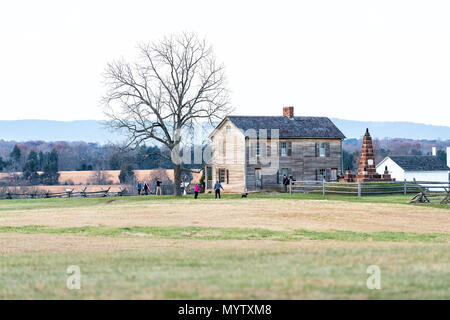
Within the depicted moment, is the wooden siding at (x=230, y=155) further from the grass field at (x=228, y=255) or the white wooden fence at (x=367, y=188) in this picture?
the grass field at (x=228, y=255)

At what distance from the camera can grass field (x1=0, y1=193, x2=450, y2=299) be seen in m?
10.6

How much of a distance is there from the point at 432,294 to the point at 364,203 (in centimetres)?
3426

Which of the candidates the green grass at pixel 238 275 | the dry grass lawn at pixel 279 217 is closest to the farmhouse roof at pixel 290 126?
the dry grass lawn at pixel 279 217

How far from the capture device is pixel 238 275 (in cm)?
1200

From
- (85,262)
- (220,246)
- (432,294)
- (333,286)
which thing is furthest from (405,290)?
(220,246)

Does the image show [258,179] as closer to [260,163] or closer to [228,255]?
[260,163]

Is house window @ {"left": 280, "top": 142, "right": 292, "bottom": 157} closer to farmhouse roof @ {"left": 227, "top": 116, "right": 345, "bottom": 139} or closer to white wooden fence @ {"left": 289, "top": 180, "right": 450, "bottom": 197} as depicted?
farmhouse roof @ {"left": 227, "top": 116, "right": 345, "bottom": 139}

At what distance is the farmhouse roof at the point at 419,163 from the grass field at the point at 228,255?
51.8 m

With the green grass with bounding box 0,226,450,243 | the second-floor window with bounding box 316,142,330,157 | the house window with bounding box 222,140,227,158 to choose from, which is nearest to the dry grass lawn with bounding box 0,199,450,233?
the green grass with bounding box 0,226,450,243

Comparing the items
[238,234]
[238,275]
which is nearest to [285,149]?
[238,234]

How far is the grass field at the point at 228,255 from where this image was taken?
34.9 ft

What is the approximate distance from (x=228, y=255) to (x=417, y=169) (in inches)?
2914

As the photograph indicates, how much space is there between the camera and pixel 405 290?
Result: 10.4 meters

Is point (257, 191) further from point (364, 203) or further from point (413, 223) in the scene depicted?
point (413, 223)
